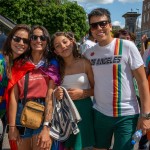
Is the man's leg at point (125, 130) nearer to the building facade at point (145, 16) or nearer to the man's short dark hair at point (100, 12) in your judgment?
the man's short dark hair at point (100, 12)

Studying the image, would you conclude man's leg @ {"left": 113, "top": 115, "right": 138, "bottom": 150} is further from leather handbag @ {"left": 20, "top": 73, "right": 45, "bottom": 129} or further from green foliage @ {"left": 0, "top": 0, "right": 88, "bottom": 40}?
green foliage @ {"left": 0, "top": 0, "right": 88, "bottom": 40}

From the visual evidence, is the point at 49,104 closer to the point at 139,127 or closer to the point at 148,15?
the point at 139,127

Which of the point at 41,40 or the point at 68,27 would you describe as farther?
the point at 68,27

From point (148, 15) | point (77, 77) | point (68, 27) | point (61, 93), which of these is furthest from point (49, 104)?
point (148, 15)

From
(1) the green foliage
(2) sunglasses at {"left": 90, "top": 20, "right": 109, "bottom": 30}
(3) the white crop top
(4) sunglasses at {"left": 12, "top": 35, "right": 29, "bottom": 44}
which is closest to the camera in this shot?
(2) sunglasses at {"left": 90, "top": 20, "right": 109, "bottom": 30}

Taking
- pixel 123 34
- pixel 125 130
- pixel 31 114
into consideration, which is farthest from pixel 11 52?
pixel 123 34

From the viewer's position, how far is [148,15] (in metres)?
80.6

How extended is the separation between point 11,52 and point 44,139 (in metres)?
0.97

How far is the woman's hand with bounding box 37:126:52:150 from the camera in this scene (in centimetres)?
294

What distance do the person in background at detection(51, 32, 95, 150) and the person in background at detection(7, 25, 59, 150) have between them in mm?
115

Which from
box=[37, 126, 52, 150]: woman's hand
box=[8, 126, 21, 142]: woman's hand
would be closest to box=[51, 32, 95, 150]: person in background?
box=[37, 126, 52, 150]: woman's hand

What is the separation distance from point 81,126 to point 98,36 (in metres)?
0.90

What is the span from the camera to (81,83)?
302 cm

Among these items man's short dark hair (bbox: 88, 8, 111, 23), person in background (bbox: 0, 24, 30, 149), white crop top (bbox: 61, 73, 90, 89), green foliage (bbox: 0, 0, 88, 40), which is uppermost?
green foliage (bbox: 0, 0, 88, 40)
